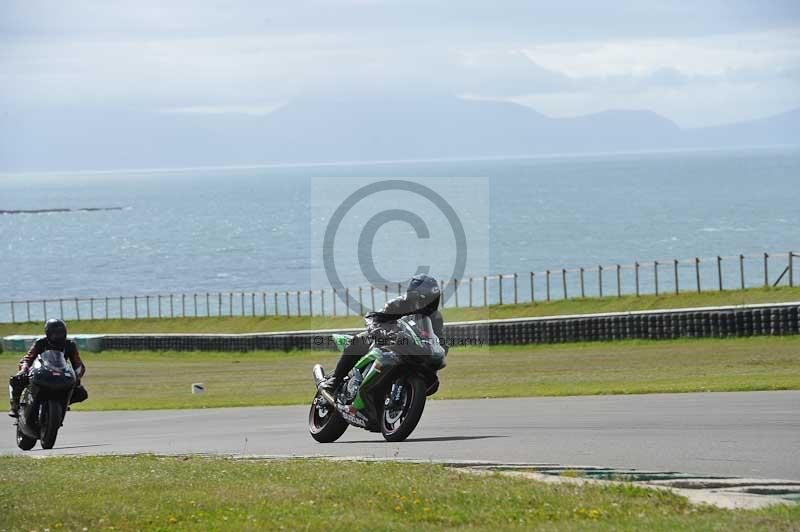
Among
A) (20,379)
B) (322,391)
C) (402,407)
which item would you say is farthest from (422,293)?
(20,379)

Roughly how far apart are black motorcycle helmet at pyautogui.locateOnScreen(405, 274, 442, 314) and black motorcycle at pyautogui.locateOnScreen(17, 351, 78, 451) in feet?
19.3

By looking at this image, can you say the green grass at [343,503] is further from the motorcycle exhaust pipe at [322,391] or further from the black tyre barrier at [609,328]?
the black tyre barrier at [609,328]

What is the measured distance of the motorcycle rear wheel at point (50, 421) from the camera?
1825cm

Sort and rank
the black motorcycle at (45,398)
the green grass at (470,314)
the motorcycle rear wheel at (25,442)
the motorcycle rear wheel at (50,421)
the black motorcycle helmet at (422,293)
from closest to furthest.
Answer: the black motorcycle helmet at (422,293), the black motorcycle at (45,398), the motorcycle rear wheel at (50,421), the motorcycle rear wheel at (25,442), the green grass at (470,314)

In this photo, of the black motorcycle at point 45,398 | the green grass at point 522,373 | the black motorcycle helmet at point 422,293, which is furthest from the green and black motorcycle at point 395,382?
the green grass at point 522,373

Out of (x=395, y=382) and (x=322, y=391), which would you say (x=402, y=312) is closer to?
(x=395, y=382)

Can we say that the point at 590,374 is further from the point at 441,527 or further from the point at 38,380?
the point at 441,527

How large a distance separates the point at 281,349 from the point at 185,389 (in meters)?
17.6

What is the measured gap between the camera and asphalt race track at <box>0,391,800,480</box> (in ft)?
41.3

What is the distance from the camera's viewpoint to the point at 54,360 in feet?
59.5

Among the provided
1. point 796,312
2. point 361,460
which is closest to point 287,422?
point 361,460

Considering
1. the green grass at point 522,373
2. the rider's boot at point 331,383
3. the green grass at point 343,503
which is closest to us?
the green grass at point 343,503

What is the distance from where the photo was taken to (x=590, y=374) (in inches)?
1213

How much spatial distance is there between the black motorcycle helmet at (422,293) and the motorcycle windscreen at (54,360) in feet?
19.4
